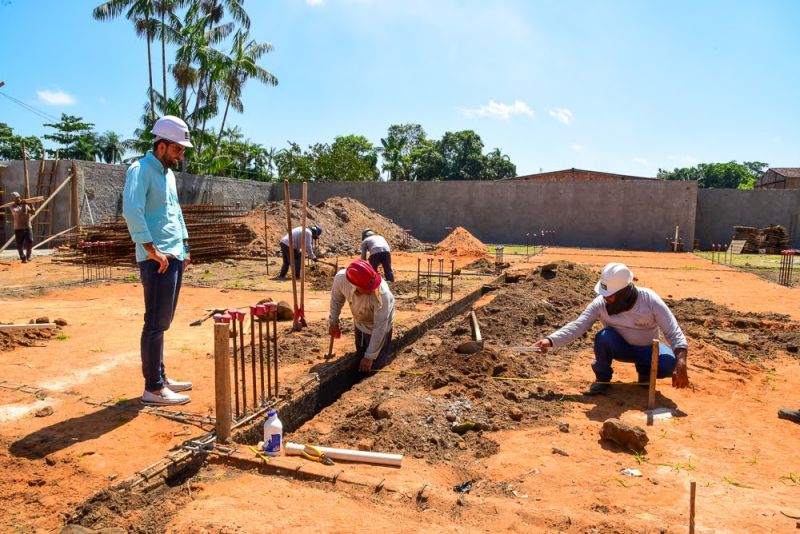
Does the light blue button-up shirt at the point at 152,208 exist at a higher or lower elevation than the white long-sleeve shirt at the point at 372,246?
higher

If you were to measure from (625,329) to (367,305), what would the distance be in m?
2.24

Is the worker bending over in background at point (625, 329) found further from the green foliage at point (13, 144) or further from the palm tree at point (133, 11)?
the green foliage at point (13, 144)

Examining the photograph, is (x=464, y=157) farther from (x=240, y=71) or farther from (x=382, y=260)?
(x=382, y=260)

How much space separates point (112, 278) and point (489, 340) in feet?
27.8

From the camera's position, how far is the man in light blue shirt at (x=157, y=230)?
3635mm

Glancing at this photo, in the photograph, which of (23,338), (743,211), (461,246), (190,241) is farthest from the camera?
(743,211)

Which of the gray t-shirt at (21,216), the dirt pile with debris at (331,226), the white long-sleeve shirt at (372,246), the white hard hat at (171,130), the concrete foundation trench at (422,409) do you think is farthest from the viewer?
the dirt pile with debris at (331,226)

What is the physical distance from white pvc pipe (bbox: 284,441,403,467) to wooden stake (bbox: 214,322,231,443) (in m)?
0.40

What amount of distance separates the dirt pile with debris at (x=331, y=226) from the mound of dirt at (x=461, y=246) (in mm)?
1998

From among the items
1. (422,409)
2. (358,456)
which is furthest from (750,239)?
(358,456)

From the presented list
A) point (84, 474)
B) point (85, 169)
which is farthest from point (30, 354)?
point (85, 169)

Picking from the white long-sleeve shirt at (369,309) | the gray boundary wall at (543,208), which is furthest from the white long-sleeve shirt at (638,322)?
the gray boundary wall at (543,208)

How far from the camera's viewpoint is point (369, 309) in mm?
5230

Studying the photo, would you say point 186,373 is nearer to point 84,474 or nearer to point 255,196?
point 84,474
